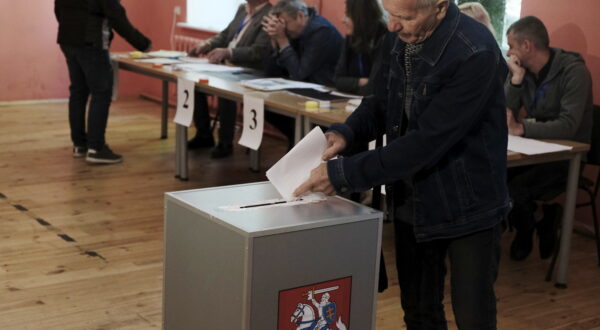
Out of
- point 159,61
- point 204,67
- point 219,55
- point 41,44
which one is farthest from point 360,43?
point 41,44

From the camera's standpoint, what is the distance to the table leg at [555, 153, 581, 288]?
3.49 meters

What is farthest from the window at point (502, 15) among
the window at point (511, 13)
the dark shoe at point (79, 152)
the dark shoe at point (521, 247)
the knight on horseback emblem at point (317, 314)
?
the knight on horseback emblem at point (317, 314)

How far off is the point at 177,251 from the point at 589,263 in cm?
251

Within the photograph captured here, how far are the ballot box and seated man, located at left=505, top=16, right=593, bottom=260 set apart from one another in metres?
1.83

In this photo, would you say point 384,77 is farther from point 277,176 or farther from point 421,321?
point 421,321

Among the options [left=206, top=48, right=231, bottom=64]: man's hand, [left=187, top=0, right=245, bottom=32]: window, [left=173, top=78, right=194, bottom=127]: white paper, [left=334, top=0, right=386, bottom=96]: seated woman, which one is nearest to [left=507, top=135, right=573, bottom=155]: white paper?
[left=334, top=0, right=386, bottom=96]: seated woman

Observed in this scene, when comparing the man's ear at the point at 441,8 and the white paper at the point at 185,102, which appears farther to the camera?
the white paper at the point at 185,102

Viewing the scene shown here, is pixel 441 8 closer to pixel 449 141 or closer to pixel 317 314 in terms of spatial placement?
pixel 449 141

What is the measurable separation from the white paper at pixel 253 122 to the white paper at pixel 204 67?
100 centimetres

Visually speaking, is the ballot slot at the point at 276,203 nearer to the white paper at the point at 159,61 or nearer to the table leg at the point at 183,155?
the table leg at the point at 183,155

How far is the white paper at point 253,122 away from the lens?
414 cm

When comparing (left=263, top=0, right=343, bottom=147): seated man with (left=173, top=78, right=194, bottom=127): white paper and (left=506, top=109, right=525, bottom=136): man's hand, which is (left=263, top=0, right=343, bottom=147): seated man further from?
(left=506, top=109, right=525, bottom=136): man's hand

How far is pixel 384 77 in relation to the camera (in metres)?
2.16

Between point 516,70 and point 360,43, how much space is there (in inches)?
34.2
